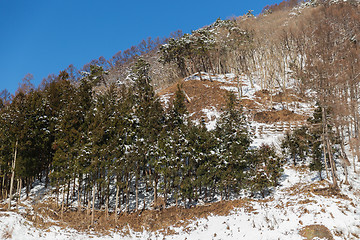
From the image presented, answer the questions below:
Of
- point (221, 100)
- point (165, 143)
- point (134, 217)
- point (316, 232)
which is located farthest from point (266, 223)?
point (221, 100)

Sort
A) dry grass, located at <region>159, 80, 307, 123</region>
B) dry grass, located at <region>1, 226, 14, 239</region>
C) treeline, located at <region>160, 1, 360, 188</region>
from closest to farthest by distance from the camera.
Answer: dry grass, located at <region>1, 226, 14, 239</region> < treeline, located at <region>160, 1, 360, 188</region> < dry grass, located at <region>159, 80, 307, 123</region>

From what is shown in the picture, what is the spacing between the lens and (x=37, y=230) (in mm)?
14039

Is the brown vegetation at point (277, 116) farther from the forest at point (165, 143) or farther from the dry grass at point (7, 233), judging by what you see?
the dry grass at point (7, 233)

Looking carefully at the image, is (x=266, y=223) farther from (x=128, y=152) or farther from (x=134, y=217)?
(x=128, y=152)

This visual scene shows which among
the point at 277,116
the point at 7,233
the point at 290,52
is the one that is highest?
the point at 290,52

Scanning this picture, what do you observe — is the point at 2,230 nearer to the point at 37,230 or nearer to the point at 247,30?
the point at 37,230

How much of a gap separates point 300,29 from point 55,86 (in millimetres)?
46026

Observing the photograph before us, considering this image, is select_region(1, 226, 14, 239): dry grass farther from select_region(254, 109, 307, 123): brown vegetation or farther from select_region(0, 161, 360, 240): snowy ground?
select_region(254, 109, 307, 123): brown vegetation

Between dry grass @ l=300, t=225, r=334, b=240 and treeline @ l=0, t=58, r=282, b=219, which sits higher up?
treeline @ l=0, t=58, r=282, b=219

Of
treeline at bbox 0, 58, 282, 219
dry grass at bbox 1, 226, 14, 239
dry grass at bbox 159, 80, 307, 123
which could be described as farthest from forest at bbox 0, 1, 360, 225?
dry grass at bbox 159, 80, 307, 123

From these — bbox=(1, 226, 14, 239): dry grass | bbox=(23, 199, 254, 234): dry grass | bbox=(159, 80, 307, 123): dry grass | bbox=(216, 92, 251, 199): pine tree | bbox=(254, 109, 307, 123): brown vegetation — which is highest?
bbox=(159, 80, 307, 123): dry grass

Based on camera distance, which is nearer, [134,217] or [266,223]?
[266,223]

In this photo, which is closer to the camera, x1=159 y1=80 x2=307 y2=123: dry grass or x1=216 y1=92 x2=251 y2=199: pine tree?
x1=216 y1=92 x2=251 y2=199: pine tree

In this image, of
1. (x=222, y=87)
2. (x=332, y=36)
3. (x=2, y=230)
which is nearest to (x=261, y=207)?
(x=332, y=36)
